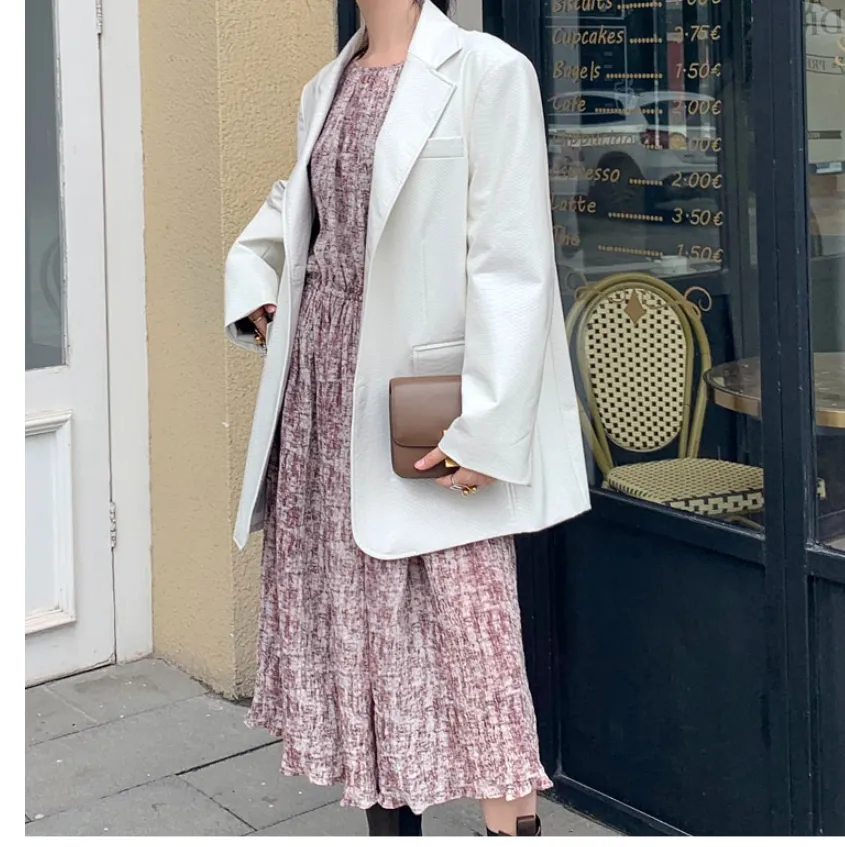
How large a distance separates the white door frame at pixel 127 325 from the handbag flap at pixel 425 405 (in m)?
1.88

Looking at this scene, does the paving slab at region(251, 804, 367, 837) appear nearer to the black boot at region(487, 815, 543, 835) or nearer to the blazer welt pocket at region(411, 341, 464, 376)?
the black boot at region(487, 815, 543, 835)

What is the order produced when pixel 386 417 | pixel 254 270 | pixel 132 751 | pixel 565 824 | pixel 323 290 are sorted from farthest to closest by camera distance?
pixel 132 751 → pixel 565 824 → pixel 254 270 → pixel 323 290 → pixel 386 417

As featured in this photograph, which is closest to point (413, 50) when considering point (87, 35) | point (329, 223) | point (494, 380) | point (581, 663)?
point (329, 223)

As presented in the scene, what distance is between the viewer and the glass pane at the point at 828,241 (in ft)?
8.73

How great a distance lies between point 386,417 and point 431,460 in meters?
0.15

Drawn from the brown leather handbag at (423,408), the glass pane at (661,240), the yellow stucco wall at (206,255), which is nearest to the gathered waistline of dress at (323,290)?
the brown leather handbag at (423,408)

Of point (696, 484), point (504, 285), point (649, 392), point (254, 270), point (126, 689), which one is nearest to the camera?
point (504, 285)

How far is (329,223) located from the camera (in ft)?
8.72

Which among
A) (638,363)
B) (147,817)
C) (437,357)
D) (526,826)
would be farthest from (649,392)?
(147,817)

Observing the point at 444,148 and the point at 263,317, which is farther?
the point at 263,317

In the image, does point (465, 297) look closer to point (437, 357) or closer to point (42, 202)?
point (437, 357)

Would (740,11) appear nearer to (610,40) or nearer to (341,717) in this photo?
(610,40)

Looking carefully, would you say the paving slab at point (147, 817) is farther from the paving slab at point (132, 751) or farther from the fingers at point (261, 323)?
the fingers at point (261, 323)

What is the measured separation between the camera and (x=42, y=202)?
4.01m
